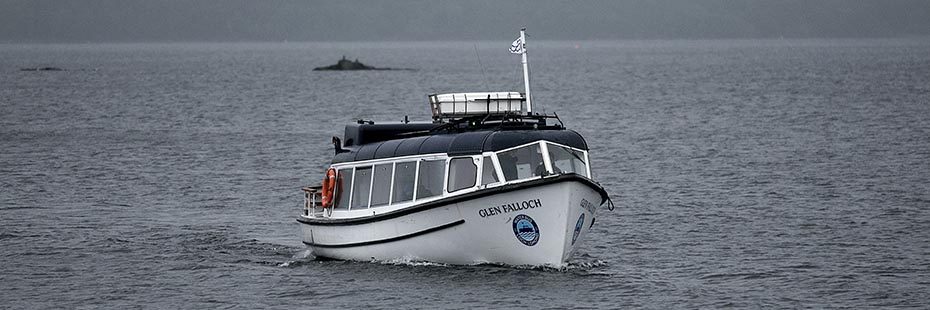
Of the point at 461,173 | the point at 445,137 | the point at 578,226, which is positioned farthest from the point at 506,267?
the point at 445,137

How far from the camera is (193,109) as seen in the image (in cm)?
11425

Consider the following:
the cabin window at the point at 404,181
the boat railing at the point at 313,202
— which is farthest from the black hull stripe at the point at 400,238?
the boat railing at the point at 313,202

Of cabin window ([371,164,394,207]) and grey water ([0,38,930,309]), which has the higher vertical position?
cabin window ([371,164,394,207])

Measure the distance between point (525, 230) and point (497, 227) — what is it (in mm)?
625

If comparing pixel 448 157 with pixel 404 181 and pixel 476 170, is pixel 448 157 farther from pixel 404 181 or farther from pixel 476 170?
pixel 404 181

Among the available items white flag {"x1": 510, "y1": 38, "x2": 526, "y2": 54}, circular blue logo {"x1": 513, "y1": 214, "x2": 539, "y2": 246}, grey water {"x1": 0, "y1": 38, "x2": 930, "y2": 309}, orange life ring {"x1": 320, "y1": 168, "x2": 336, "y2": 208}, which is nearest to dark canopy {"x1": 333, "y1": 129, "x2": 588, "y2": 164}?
orange life ring {"x1": 320, "y1": 168, "x2": 336, "y2": 208}

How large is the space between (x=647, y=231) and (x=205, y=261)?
42.8 ft

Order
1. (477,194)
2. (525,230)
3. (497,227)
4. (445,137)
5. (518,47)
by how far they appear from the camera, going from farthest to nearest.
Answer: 1. (518,47)
2. (445,137)
3. (497,227)
4. (525,230)
5. (477,194)

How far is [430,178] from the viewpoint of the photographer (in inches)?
1373

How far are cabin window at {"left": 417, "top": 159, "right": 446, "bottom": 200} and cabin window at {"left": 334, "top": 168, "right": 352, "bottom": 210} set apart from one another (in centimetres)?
301

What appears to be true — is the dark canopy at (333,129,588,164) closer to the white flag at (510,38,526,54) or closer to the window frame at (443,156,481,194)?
the window frame at (443,156,481,194)

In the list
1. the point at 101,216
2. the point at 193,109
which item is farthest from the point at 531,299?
the point at 193,109

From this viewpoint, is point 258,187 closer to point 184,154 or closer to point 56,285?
point 184,154

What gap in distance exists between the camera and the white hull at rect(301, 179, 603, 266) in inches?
1293
